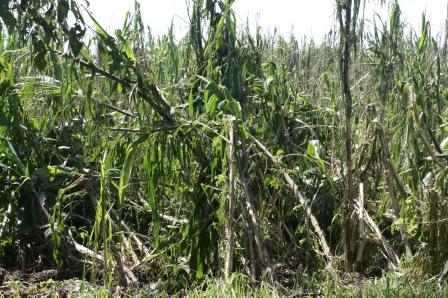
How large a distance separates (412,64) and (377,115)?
544mm

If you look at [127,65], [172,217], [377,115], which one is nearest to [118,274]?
[172,217]

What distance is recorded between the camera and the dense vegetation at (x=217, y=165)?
369 cm

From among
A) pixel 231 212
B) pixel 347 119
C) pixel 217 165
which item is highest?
pixel 347 119

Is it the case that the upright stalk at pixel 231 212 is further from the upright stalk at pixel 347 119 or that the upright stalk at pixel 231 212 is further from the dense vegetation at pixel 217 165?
the upright stalk at pixel 347 119

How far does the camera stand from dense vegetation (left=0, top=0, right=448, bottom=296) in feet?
12.1

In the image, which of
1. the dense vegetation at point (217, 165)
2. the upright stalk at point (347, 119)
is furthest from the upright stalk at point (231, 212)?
the upright stalk at point (347, 119)

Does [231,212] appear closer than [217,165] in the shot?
Yes

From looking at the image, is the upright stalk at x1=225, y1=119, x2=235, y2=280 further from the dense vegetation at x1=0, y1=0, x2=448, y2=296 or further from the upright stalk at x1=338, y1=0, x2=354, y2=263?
the upright stalk at x1=338, y1=0, x2=354, y2=263

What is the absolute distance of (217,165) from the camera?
12.7ft

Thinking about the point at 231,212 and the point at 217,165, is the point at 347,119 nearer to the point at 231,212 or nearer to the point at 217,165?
the point at 217,165

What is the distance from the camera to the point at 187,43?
433 centimetres

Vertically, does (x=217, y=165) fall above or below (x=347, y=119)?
below

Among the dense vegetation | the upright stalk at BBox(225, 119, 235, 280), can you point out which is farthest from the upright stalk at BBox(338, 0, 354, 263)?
the upright stalk at BBox(225, 119, 235, 280)

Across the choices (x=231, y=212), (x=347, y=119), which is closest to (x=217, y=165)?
(x=231, y=212)
